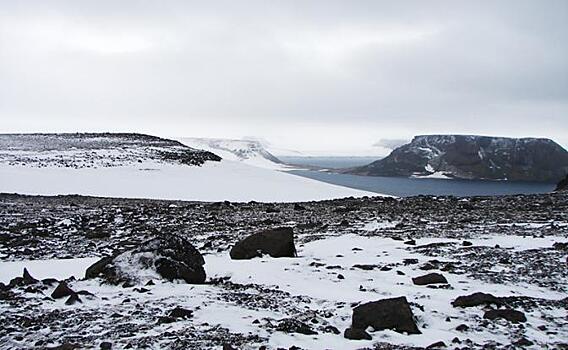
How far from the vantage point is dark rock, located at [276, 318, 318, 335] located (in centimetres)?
642

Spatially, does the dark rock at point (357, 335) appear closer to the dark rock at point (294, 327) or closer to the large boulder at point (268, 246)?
the dark rock at point (294, 327)

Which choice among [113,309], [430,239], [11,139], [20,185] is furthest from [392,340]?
[11,139]

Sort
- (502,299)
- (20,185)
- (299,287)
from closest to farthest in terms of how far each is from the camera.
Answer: (502,299) → (299,287) → (20,185)

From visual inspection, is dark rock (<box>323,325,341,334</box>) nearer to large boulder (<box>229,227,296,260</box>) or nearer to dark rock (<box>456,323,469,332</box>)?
dark rock (<box>456,323,469,332</box>)

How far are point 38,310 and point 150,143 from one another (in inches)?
2039

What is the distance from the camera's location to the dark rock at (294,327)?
642cm

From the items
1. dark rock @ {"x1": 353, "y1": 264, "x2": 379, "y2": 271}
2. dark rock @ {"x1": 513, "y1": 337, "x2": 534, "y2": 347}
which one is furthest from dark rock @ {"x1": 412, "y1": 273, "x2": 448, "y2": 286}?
dark rock @ {"x1": 513, "y1": 337, "x2": 534, "y2": 347}

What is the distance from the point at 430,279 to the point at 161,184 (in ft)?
105

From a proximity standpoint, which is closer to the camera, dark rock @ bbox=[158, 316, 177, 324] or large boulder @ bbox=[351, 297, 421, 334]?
dark rock @ bbox=[158, 316, 177, 324]

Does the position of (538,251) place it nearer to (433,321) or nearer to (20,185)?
(433,321)

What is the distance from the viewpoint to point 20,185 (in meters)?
33.8

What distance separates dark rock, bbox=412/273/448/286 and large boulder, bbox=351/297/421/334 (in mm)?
2424

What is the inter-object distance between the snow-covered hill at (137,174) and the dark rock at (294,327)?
96.5 ft

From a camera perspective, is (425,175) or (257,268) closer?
(257,268)
